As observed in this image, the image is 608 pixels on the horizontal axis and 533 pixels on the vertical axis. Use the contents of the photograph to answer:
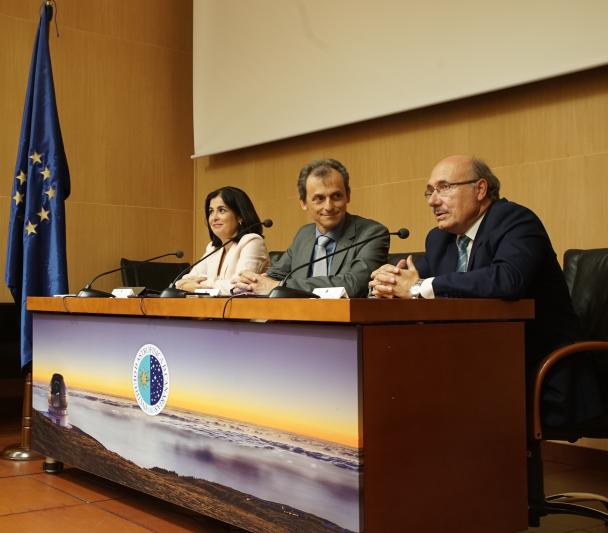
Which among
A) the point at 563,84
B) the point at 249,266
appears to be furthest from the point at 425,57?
the point at 249,266

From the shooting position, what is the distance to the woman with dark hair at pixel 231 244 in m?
3.69

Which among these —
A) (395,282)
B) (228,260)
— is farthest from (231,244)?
(395,282)

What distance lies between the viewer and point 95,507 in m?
2.84

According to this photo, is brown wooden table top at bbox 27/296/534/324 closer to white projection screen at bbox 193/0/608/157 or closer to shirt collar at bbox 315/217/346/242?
shirt collar at bbox 315/217/346/242

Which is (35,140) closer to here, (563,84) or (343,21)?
(343,21)

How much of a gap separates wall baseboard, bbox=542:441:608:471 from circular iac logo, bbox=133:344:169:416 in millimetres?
2185

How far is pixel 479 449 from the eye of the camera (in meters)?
2.08

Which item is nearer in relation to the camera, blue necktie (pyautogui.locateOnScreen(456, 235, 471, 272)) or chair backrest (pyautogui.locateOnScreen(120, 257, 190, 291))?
blue necktie (pyautogui.locateOnScreen(456, 235, 471, 272))

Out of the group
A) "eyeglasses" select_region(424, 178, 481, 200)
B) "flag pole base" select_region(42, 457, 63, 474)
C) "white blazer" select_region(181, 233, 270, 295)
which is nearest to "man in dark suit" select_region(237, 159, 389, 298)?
"white blazer" select_region(181, 233, 270, 295)

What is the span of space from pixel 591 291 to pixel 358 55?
2.38m

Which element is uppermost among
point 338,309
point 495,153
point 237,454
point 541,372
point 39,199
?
point 495,153

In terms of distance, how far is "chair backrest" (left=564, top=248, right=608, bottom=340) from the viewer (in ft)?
9.12

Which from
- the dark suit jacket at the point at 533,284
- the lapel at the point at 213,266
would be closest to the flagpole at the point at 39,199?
the lapel at the point at 213,266

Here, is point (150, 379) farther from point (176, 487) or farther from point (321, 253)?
point (321, 253)
